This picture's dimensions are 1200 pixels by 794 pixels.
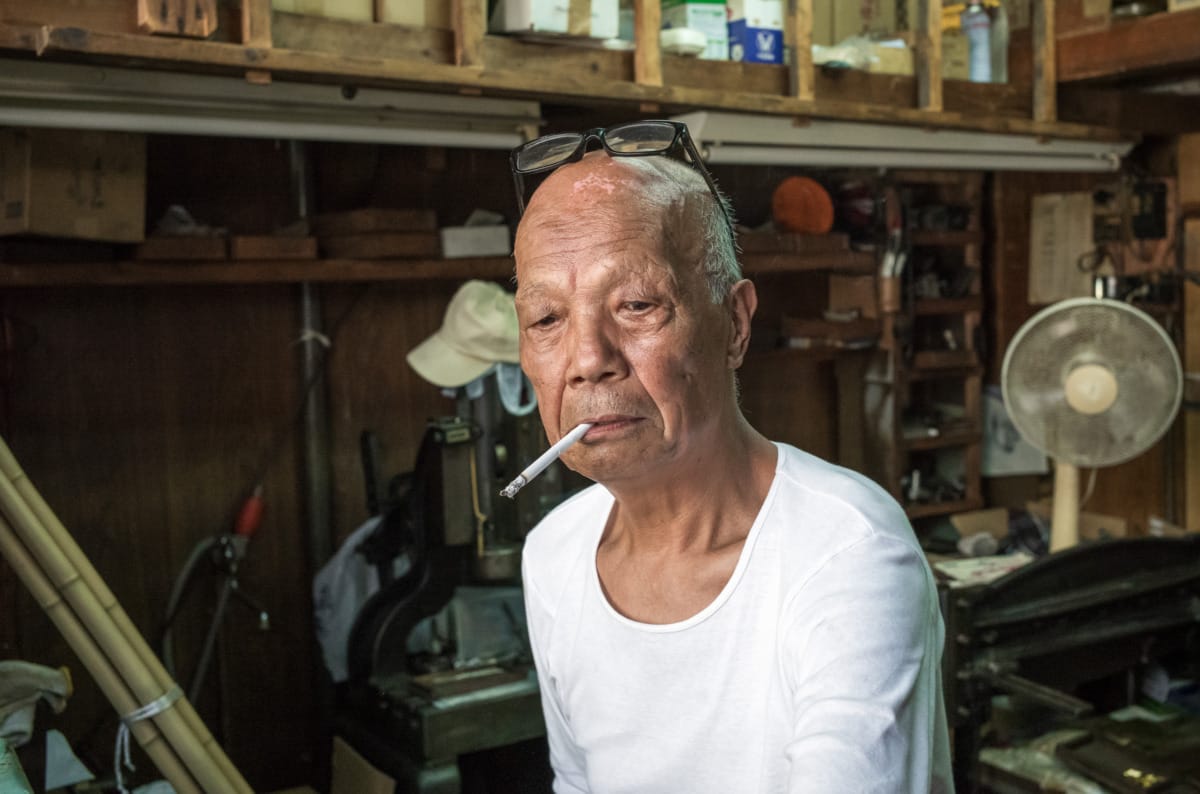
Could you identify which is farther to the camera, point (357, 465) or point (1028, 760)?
point (357, 465)

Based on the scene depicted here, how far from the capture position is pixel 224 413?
3.74m

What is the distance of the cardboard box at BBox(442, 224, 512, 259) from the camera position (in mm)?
3730

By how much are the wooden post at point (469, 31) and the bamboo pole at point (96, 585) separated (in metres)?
1.48

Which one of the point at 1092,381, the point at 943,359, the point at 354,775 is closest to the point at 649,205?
the point at 354,775

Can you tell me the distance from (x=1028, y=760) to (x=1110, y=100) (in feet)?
9.35

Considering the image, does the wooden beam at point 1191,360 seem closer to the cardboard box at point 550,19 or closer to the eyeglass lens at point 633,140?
the cardboard box at point 550,19

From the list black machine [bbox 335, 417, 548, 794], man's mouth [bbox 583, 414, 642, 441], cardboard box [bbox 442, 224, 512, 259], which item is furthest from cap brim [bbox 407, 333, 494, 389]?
man's mouth [bbox 583, 414, 642, 441]

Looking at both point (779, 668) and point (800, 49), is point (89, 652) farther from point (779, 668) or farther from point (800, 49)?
point (800, 49)

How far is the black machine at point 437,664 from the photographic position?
3107 mm

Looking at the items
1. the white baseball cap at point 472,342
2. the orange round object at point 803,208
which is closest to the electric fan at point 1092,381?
the orange round object at point 803,208

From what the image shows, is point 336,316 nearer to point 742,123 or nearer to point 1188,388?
point 742,123

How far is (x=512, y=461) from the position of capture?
3441 millimetres

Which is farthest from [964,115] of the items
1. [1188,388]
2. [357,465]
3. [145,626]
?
Answer: [145,626]

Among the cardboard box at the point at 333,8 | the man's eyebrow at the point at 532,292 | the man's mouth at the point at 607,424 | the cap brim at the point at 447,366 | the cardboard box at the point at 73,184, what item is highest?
the cardboard box at the point at 333,8
